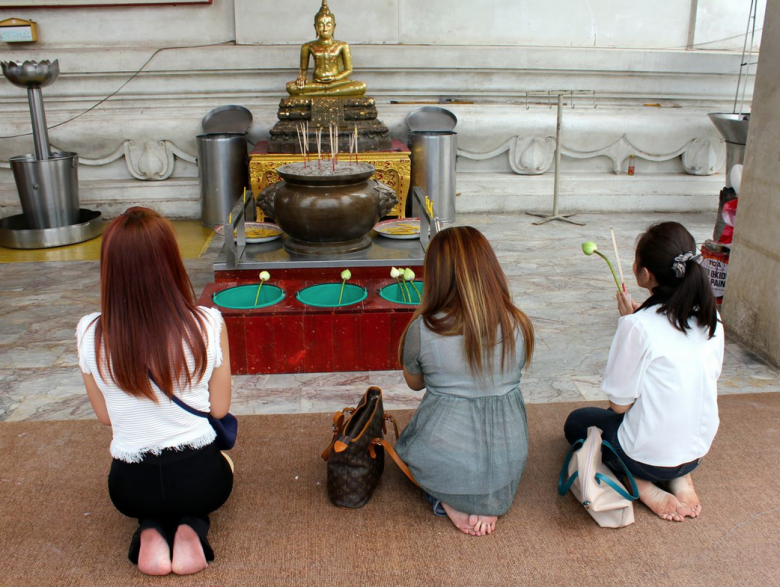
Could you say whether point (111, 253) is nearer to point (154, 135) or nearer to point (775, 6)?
point (775, 6)

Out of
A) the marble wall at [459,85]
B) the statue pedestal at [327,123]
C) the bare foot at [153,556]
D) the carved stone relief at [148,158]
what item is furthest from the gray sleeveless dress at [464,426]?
the carved stone relief at [148,158]

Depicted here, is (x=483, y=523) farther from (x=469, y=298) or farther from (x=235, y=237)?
(x=235, y=237)

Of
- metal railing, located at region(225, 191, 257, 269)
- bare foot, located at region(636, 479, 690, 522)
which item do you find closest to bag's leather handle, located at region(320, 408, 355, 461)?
bare foot, located at region(636, 479, 690, 522)

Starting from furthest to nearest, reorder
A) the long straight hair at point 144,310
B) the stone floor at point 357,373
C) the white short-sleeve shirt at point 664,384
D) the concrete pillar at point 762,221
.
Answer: the concrete pillar at point 762,221 < the stone floor at point 357,373 < the white short-sleeve shirt at point 664,384 < the long straight hair at point 144,310

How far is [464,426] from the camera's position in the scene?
2391 mm

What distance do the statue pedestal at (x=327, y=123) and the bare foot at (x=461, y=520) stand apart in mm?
4416

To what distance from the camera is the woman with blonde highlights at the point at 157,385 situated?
205cm

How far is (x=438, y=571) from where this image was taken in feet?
7.49

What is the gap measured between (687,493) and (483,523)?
75cm

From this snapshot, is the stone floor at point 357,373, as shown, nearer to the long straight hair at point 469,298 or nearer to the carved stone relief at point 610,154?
the long straight hair at point 469,298

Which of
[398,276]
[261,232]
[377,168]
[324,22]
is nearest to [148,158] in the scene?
[324,22]

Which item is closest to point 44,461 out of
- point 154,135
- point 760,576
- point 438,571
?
point 438,571

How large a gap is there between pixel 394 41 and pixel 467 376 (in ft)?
19.3

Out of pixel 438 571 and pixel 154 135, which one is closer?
pixel 438 571
